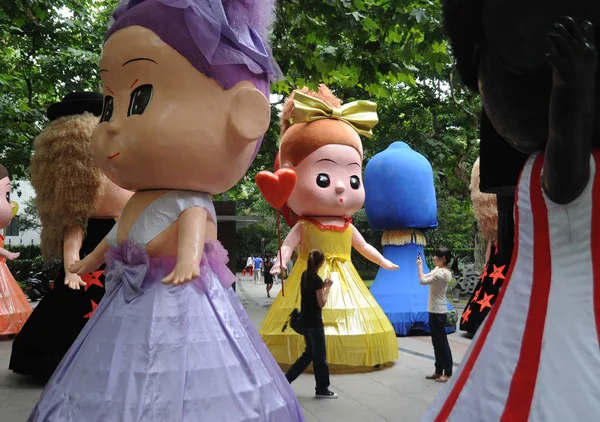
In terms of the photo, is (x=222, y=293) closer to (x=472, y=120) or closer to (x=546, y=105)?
(x=546, y=105)

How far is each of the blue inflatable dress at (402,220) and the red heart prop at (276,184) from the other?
457 centimetres

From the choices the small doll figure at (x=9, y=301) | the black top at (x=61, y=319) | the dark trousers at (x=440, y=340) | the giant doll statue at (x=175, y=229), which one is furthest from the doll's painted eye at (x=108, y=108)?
the small doll figure at (x=9, y=301)

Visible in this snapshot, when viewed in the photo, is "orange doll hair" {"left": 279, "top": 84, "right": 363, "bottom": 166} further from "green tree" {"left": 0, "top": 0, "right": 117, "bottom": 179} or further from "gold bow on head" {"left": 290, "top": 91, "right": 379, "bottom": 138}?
"green tree" {"left": 0, "top": 0, "right": 117, "bottom": 179}

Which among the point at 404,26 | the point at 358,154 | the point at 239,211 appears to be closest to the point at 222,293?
the point at 404,26

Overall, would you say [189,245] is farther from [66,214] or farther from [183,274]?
[66,214]

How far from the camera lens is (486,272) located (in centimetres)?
862

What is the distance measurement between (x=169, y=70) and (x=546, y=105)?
7.76ft

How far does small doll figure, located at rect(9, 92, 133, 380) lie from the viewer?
5.39 metres

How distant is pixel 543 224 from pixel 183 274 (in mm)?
2000

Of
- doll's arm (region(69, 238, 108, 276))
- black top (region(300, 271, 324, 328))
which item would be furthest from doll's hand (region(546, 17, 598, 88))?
black top (region(300, 271, 324, 328))

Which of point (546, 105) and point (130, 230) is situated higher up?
point (546, 105)

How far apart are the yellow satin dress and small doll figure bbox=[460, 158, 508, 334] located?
2106 millimetres

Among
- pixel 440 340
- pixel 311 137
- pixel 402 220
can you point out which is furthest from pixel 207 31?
pixel 402 220

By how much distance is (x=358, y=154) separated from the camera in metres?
7.14
